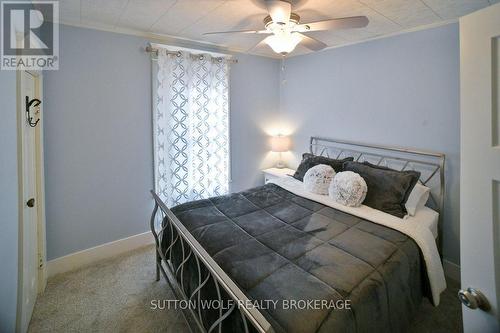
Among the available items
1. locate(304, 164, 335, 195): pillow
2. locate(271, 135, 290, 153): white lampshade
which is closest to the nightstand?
locate(271, 135, 290, 153): white lampshade

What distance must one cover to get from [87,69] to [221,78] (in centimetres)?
154

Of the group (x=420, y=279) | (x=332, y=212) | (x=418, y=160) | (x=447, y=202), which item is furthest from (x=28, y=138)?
(x=447, y=202)

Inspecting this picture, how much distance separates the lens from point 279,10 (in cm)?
167

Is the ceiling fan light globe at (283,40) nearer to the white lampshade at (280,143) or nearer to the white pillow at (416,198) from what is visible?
the white pillow at (416,198)

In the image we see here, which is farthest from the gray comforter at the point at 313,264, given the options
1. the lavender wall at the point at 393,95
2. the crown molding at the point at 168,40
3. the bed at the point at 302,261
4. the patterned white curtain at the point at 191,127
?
the crown molding at the point at 168,40

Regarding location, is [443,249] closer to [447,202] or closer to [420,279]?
[447,202]

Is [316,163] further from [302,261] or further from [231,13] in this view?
[231,13]

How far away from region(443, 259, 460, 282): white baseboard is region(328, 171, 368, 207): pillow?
3.59 ft

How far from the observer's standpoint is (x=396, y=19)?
2.30 metres

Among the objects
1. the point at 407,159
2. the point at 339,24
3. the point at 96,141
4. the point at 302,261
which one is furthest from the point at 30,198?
the point at 407,159

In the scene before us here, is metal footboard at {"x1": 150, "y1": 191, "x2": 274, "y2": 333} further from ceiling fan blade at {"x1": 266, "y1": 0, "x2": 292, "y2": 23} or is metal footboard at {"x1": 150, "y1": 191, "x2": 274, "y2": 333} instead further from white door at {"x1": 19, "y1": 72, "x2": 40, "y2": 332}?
ceiling fan blade at {"x1": 266, "y1": 0, "x2": 292, "y2": 23}

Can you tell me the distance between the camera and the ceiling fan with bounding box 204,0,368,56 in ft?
5.46

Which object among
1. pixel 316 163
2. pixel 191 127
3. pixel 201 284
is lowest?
pixel 201 284

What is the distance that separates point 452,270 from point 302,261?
6.26ft
